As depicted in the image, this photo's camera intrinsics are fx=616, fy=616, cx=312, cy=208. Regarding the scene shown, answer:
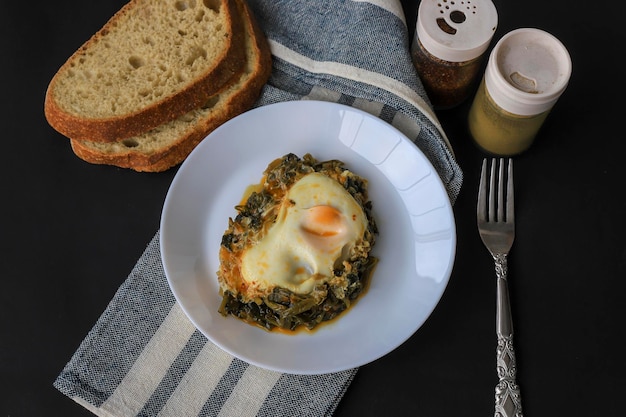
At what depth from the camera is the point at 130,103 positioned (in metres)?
2.82

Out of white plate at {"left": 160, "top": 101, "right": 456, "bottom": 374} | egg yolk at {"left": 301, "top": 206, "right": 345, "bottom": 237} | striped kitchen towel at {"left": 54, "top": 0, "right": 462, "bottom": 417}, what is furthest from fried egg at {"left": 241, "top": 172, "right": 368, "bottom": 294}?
striped kitchen towel at {"left": 54, "top": 0, "right": 462, "bottom": 417}

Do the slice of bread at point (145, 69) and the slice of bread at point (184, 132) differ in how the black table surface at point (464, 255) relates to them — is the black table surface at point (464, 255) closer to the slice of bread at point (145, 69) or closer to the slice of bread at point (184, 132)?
the slice of bread at point (184, 132)

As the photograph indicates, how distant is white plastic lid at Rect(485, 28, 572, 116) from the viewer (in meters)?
2.46

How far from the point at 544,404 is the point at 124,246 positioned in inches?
78.6

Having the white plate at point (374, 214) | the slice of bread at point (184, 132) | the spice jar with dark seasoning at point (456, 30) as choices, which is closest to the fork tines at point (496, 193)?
the white plate at point (374, 214)

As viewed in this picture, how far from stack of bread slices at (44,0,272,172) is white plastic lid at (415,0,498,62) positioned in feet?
2.64

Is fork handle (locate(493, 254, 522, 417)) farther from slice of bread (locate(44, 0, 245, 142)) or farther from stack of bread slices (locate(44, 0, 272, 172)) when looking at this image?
slice of bread (locate(44, 0, 245, 142))

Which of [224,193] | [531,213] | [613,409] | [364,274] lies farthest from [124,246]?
[613,409]

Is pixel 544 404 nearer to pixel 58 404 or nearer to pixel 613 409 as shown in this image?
pixel 613 409

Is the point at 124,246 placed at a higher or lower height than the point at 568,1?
lower

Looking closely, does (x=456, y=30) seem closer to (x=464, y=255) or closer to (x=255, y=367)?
(x=464, y=255)

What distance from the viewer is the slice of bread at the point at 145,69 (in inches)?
110

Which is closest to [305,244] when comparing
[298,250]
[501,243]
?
[298,250]

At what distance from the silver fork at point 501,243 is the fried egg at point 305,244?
2.13ft
